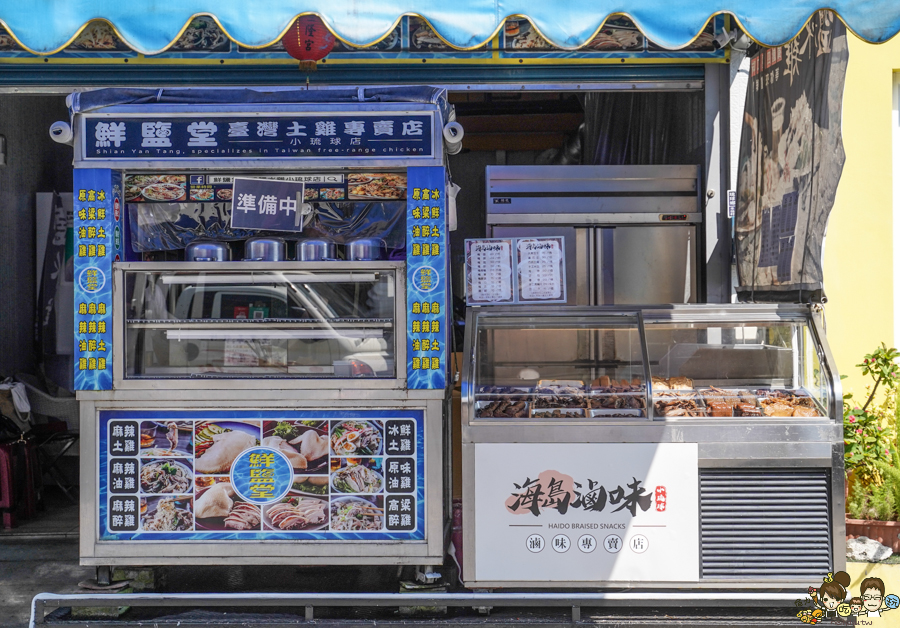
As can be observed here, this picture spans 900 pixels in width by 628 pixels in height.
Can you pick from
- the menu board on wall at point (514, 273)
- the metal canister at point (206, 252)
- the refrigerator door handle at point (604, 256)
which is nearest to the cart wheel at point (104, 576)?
the metal canister at point (206, 252)

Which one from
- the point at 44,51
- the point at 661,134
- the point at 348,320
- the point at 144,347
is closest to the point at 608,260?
the point at 661,134

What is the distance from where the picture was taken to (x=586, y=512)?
3854 millimetres

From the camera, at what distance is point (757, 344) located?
4.47 m

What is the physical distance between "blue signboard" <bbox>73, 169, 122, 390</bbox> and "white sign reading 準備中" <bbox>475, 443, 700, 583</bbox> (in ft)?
7.31

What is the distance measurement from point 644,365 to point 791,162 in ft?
5.02

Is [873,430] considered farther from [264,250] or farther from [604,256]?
[264,250]

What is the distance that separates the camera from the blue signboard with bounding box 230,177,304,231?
4.29 metres

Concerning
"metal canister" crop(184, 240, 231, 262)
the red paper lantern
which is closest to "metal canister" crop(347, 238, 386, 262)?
"metal canister" crop(184, 240, 231, 262)

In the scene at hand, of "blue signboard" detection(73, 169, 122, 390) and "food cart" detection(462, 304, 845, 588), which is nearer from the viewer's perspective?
"food cart" detection(462, 304, 845, 588)

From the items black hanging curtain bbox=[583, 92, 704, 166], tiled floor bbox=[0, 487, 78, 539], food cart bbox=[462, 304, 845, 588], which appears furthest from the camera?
Result: black hanging curtain bbox=[583, 92, 704, 166]

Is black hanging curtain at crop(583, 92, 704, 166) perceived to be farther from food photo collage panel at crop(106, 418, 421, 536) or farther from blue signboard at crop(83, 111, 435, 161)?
food photo collage panel at crop(106, 418, 421, 536)

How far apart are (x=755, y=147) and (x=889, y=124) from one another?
5.14 feet

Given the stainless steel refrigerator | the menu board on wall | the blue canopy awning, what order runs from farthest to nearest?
the stainless steel refrigerator, the menu board on wall, the blue canopy awning

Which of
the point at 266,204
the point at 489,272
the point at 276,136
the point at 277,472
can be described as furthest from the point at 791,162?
the point at 277,472
